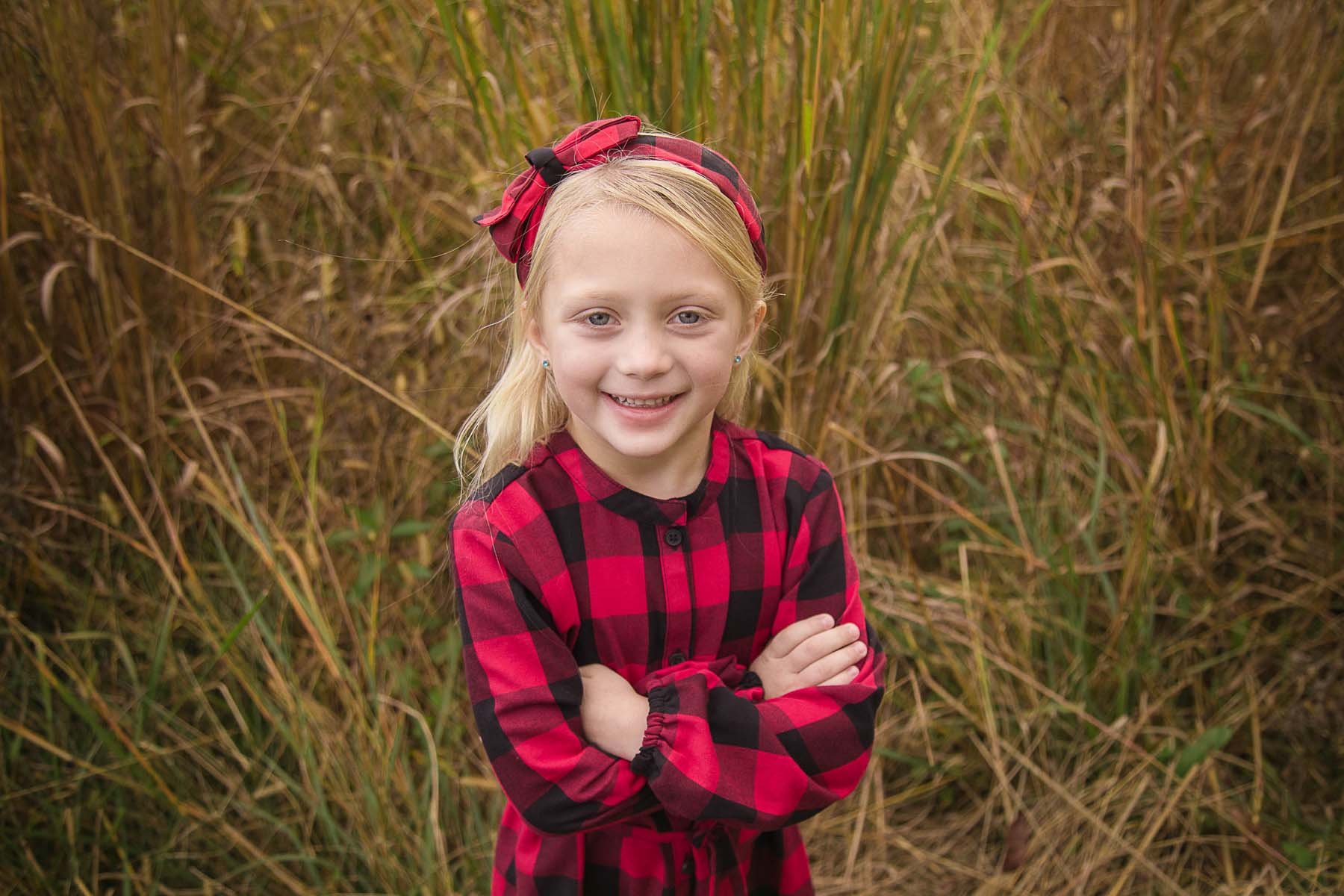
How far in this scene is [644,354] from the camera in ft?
3.69

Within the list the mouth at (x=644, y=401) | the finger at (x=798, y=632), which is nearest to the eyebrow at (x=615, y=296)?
the mouth at (x=644, y=401)

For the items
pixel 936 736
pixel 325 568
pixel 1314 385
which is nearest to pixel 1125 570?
pixel 936 736

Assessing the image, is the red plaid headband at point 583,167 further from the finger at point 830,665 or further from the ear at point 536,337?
the finger at point 830,665

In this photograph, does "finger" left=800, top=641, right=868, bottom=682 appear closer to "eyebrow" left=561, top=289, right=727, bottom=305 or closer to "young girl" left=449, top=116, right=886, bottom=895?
"young girl" left=449, top=116, right=886, bottom=895

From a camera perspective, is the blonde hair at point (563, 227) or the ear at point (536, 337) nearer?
the blonde hair at point (563, 227)

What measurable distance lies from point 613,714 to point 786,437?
89 cm

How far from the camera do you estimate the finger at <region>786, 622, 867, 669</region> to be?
1.26 meters

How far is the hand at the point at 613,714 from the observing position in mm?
1189

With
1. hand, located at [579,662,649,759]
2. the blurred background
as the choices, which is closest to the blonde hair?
hand, located at [579,662,649,759]

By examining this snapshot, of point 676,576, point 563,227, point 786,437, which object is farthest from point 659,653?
point 786,437

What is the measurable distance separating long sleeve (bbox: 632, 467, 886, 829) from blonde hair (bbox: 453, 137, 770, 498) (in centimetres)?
33

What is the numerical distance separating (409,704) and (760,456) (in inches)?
45.5

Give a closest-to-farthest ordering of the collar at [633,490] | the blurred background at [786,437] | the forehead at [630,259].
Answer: the forehead at [630,259]
the collar at [633,490]
the blurred background at [786,437]

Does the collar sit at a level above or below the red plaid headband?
below
